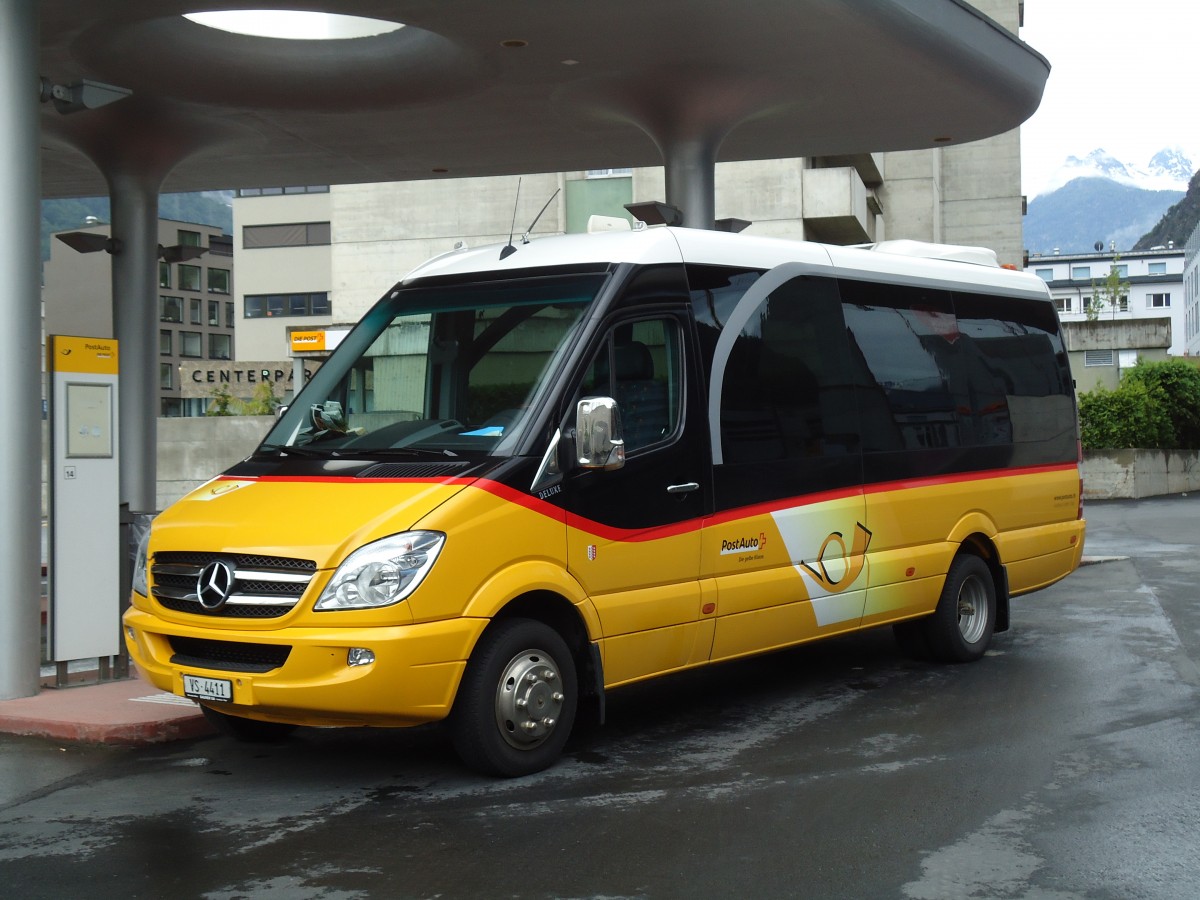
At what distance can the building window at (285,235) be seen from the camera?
71.6 m

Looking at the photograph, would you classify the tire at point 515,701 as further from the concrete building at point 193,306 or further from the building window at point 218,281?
the building window at point 218,281

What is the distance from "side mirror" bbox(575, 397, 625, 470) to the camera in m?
7.13

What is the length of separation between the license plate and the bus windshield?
1360mm

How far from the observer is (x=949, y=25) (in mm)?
13008

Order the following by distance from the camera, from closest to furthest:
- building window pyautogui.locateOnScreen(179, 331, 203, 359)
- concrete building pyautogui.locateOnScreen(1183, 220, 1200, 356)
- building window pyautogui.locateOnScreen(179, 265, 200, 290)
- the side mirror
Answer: the side mirror
building window pyautogui.locateOnScreen(179, 265, 200, 290)
building window pyautogui.locateOnScreen(179, 331, 203, 359)
concrete building pyautogui.locateOnScreen(1183, 220, 1200, 356)

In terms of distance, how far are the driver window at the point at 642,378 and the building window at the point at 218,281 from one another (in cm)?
11116

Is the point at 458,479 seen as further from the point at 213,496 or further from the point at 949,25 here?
the point at 949,25

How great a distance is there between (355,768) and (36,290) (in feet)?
12.8

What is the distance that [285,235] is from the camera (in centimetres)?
7231

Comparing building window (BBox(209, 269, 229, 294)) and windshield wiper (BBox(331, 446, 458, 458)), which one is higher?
building window (BBox(209, 269, 229, 294))

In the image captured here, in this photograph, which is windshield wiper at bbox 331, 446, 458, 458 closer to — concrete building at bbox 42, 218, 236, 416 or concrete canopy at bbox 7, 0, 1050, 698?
concrete canopy at bbox 7, 0, 1050, 698

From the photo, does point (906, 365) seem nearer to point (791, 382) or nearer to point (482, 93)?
point (791, 382)

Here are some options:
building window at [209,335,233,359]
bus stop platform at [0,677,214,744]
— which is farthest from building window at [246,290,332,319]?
bus stop platform at [0,677,214,744]

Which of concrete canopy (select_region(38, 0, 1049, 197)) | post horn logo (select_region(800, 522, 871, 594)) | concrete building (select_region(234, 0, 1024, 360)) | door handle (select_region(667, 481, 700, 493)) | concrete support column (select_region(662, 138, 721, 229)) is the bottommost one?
post horn logo (select_region(800, 522, 871, 594))
